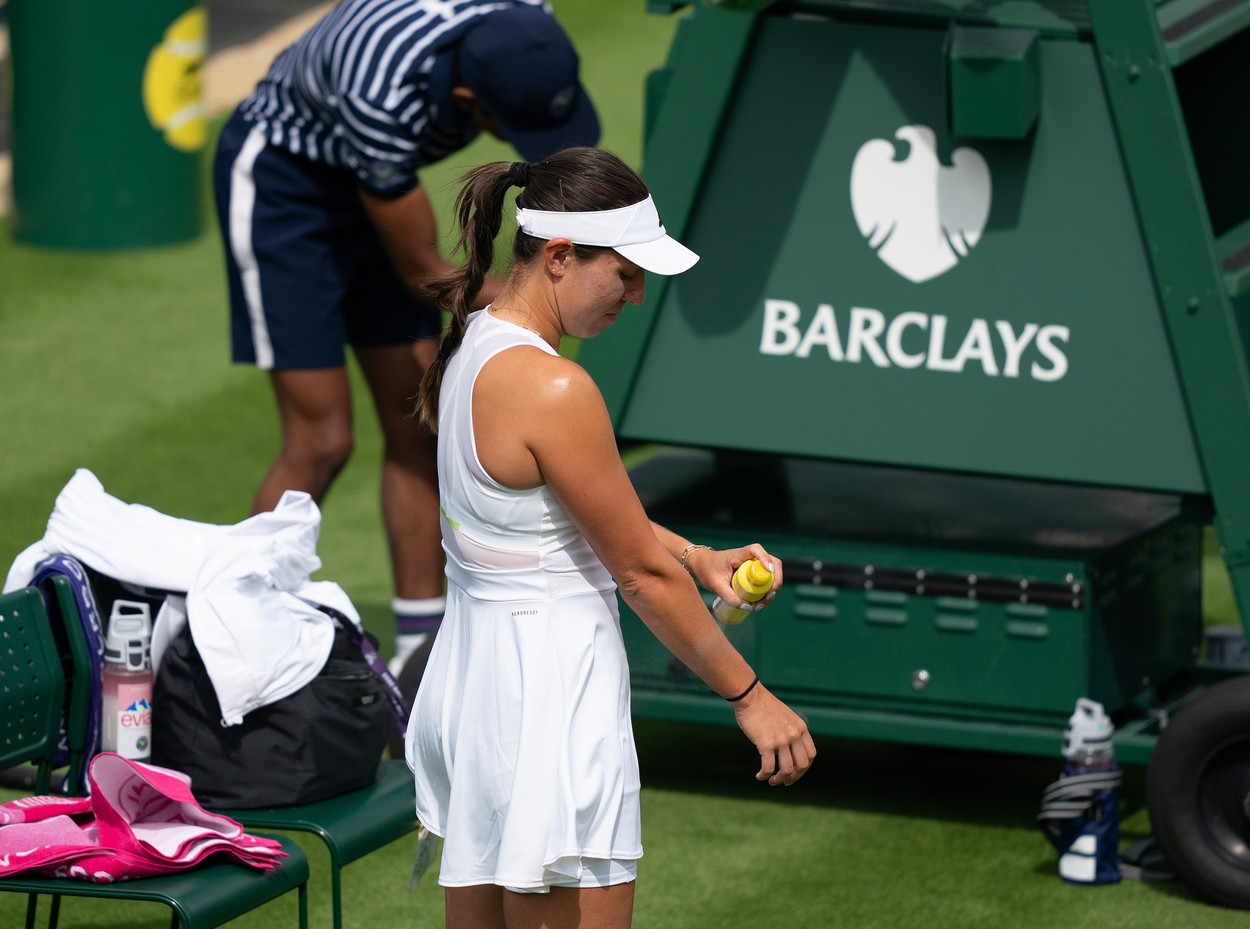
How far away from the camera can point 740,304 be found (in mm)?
4426

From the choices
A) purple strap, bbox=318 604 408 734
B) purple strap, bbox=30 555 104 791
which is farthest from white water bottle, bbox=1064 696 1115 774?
purple strap, bbox=30 555 104 791

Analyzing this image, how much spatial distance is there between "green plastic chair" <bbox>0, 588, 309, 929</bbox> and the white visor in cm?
114

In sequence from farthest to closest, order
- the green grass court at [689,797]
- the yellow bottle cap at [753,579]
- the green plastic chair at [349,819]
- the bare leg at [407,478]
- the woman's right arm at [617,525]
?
the bare leg at [407,478], the green grass court at [689,797], the green plastic chair at [349,819], the yellow bottle cap at [753,579], the woman's right arm at [617,525]

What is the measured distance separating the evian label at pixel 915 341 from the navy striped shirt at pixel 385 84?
1053 millimetres

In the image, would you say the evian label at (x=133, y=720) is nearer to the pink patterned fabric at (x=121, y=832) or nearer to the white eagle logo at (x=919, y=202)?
the pink patterned fabric at (x=121, y=832)

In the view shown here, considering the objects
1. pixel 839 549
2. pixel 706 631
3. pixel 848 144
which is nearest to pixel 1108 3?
pixel 848 144

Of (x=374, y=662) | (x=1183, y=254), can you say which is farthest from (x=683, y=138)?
(x=374, y=662)

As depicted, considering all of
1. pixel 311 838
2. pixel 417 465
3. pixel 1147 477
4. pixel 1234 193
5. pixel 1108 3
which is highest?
pixel 1108 3

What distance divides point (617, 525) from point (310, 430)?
269cm

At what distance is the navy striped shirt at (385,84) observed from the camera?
4824 millimetres

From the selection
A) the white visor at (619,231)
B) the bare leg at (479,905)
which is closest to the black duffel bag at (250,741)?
the bare leg at (479,905)

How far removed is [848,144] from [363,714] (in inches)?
63.8

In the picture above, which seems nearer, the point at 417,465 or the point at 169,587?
the point at 169,587

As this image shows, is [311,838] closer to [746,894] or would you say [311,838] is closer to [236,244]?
[746,894]
